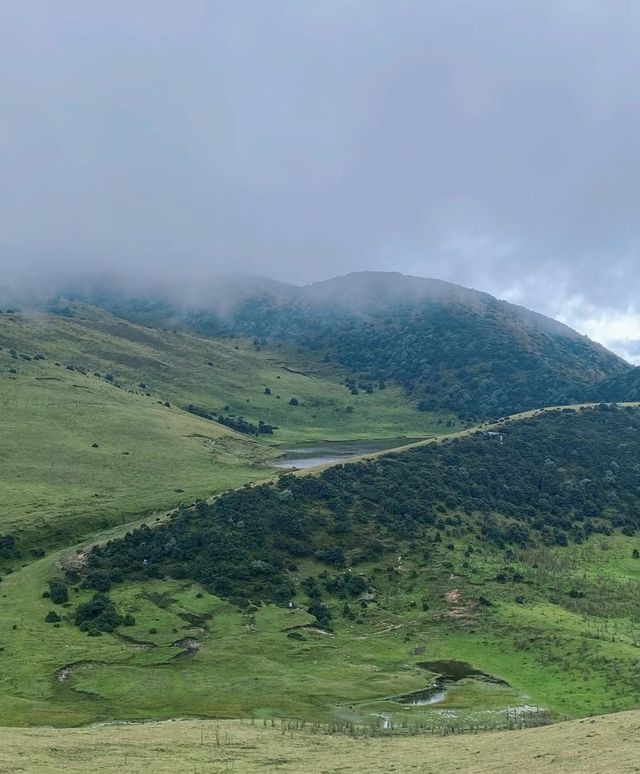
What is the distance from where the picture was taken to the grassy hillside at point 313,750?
3609 centimetres

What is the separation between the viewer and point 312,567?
10312 cm

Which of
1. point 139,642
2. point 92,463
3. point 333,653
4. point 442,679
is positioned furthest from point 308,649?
point 92,463

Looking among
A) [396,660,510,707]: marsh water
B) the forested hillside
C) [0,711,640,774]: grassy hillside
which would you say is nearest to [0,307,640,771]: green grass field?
[0,711,640,774]: grassy hillside

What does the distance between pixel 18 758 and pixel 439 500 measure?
10002 centimetres

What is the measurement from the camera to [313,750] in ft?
150

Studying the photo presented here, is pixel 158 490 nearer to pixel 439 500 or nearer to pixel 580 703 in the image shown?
pixel 439 500

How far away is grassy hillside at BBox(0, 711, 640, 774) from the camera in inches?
1421

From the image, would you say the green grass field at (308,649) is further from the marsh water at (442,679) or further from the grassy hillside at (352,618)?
the marsh water at (442,679)

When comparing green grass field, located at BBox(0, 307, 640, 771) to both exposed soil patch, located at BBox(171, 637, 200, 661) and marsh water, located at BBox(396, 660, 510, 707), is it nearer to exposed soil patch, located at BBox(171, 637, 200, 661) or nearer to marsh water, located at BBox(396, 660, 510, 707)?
exposed soil patch, located at BBox(171, 637, 200, 661)

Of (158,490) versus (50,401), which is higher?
(50,401)

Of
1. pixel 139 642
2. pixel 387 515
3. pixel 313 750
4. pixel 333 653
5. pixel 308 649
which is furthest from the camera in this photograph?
pixel 387 515

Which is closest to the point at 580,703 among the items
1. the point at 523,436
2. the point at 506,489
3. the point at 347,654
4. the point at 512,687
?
the point at 512,687

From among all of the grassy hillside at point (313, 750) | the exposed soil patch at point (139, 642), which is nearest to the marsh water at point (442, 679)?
the grassy hillside at point (313, 750)

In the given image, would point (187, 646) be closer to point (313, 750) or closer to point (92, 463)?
point (313, 750)
